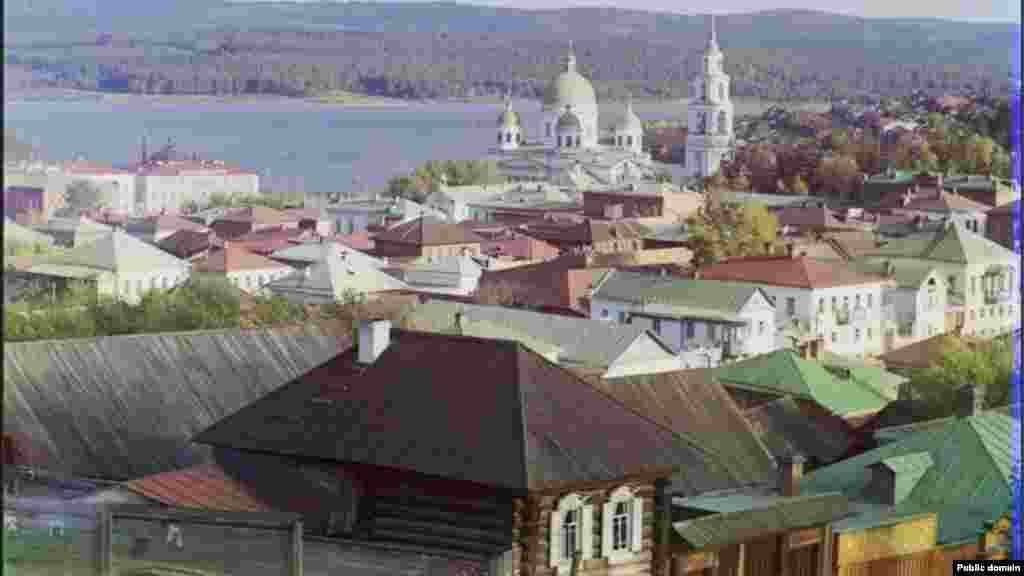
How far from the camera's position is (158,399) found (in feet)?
44.6

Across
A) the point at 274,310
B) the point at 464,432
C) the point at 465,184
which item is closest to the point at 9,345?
the point at 464,432

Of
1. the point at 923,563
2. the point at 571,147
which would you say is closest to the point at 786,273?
the point at 923,563

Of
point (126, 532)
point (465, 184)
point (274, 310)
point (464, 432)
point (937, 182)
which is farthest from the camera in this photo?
point (465, 184)

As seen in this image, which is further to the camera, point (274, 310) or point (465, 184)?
point (465, 184)

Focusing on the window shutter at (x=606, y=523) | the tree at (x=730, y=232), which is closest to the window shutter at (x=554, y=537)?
the window shutter at (x=606, y=523)

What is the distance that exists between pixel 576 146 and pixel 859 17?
2532cm

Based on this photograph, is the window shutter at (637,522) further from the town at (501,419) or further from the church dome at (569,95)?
the church dome at (569,95)

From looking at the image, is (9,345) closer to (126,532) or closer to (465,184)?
(126,532)

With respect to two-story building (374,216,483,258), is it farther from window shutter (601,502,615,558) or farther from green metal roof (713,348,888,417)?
window shutter (601,502,615,558)

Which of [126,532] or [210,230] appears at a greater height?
[126,532]

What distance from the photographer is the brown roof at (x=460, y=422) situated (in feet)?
34.8

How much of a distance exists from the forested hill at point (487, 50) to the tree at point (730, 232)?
788 inches

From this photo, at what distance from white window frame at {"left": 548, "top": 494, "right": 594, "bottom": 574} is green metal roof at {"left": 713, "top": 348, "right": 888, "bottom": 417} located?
710 centimetres

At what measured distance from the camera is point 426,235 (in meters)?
43.5
